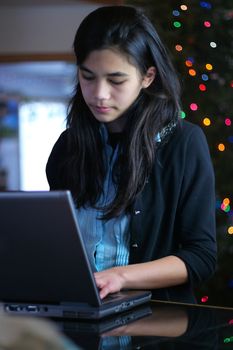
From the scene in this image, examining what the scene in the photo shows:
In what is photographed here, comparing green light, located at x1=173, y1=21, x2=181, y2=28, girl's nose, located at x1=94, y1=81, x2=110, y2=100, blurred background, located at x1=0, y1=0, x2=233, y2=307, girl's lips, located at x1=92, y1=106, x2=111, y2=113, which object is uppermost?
girl's nose, located at x1=94, y1=81, x2=110, y2=100

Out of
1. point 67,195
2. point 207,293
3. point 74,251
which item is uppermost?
point 67,195

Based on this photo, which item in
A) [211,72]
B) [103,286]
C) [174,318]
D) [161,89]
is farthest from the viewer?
[211,72]

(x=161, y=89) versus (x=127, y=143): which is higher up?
(x=161, y=89)

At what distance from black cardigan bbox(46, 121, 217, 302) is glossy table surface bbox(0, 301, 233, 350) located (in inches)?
9.3

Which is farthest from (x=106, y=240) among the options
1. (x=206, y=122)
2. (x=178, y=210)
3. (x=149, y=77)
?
(x=206, y=122)

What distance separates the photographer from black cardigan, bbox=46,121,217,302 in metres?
1.53

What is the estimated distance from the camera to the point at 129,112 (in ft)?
5.41

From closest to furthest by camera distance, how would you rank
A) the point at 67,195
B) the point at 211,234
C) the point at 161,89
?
1. the point at 67,195
2. the point at 211,234
3. the point at 161,89

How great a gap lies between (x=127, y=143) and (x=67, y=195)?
0.59m

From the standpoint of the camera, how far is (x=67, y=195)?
107cm

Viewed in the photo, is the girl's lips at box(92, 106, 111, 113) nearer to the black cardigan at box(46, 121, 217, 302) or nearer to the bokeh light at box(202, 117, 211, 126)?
the black cardigan at box(46, 121, 217, 302)

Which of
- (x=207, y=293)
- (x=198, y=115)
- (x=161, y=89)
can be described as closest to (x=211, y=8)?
(x=198, y=115)

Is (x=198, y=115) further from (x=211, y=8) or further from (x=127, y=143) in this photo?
(x=127, y=143)

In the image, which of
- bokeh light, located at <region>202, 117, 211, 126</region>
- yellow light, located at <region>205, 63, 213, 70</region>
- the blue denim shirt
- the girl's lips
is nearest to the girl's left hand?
the blue denim shirt
